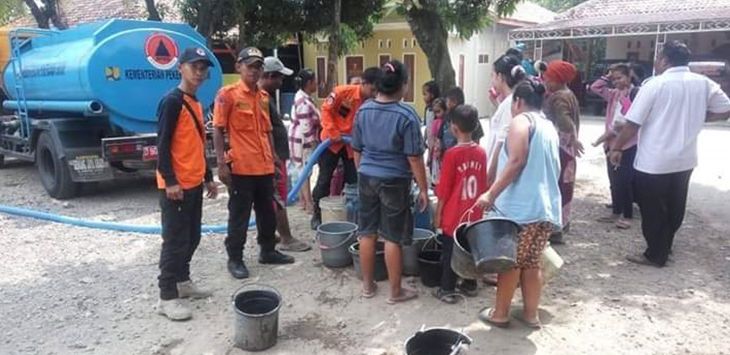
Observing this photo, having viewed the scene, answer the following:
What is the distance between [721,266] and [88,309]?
16.2 ft

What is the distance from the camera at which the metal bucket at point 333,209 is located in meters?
5.18

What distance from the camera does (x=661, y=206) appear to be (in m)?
4.57

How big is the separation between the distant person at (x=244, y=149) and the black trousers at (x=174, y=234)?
17.9 inches

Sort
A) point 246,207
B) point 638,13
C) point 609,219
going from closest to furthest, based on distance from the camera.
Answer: point 246,207 < point 609,219 < point 638,13

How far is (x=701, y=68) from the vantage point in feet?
56.2

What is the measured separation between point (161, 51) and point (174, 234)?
3.98 meters

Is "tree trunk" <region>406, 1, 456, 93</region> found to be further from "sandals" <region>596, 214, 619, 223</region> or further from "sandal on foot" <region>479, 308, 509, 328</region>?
"sandal on foot" <region>479, 308, 509, 328</region>

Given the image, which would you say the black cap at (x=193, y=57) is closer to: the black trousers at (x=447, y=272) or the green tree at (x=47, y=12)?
the black trousers at (x=447, y=272)

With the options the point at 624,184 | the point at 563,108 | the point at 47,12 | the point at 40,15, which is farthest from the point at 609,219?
the point at 40,15

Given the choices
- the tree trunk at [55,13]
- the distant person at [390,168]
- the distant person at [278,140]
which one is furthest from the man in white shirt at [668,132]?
the tree trunk at [55,13]

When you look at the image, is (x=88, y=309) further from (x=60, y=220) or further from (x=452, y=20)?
(x=452, y=20)

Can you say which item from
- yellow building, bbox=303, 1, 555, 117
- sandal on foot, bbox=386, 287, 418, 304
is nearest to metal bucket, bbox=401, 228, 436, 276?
sandal on foot, bbox=386, 287, 418, 304

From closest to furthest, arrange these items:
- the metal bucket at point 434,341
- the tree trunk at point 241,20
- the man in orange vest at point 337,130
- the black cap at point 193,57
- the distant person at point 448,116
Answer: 1. the metal bucket at point 434,341
2. the black cap at point 193,57
3. the distant person at point 448,116
4. the man in orange vest at point 337,130
5. the tree trunk at point 241,20

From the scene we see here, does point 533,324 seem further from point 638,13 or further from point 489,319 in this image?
point 638,13
